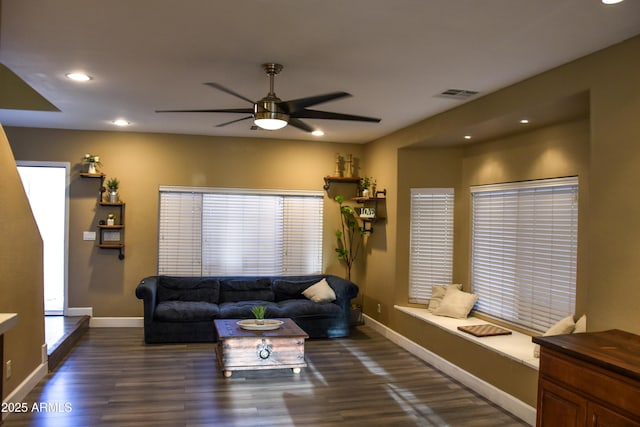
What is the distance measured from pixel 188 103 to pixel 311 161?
2.70 metres

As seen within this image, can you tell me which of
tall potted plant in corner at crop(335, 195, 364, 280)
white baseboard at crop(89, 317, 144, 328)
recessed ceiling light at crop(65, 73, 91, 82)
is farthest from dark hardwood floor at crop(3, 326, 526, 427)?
recessed ceiling light at crop(65, 73, 91, 82)

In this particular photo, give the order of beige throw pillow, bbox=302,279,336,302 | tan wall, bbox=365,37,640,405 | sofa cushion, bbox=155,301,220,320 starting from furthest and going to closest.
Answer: beige throw pillow, bbox=302,279,336,302 → sofa cushion, bbox=155,301,220,320 → tan wall, bbox=365,37,640,405

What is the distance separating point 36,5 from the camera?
2.67 metres

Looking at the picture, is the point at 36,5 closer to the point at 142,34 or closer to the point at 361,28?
the point at 142,34

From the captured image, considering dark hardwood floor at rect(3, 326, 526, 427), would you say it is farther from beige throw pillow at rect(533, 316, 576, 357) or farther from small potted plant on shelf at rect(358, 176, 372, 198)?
small potted plant on shelf at rect(358, 176, 372, 198)

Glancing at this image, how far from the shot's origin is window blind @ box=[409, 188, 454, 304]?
20.0 feet

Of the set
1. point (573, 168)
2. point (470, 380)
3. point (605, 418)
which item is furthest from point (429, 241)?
point (605, 418)

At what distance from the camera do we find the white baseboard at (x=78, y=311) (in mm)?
6545

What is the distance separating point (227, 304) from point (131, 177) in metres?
2.30

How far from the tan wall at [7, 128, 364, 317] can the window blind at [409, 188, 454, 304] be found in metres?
2.27

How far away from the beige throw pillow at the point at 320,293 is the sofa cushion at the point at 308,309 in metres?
0.09

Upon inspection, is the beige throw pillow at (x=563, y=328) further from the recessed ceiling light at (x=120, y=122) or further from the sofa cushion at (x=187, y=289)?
the recessed ceiling light at (x=120, y=122)

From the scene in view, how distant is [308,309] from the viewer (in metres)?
6.18

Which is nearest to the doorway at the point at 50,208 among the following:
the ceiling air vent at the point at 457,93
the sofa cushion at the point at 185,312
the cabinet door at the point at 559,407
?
the sofa cushion at the point at 185,312
